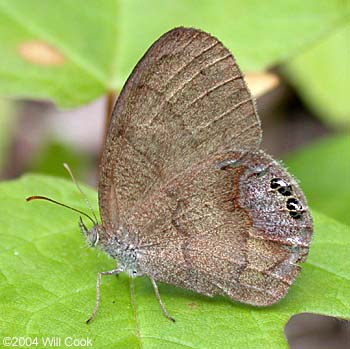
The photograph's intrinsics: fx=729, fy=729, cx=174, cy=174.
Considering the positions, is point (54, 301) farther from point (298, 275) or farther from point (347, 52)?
point (347, 52)

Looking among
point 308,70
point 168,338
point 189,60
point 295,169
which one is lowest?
point 168,338

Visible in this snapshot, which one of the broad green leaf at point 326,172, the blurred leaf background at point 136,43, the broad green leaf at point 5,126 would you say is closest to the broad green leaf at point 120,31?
the blurred leaf background at point 136,43

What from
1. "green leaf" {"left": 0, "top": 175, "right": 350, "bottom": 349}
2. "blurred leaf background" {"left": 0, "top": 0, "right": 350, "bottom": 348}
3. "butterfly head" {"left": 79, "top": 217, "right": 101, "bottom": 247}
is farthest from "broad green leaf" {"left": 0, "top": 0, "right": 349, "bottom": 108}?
"butterfly head" {"left": 79, "top": 217, "right": 101, "bottom": 247}

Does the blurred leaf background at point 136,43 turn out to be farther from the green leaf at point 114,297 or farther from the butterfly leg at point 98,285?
the butterfly leg at point 98,285

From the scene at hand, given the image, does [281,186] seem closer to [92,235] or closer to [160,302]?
[160,302]

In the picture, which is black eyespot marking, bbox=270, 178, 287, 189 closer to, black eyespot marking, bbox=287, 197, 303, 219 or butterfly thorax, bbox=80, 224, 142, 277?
black eyespot marking, bbox=287, 197, 303, 219

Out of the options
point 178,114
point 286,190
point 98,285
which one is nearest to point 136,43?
point 178,114

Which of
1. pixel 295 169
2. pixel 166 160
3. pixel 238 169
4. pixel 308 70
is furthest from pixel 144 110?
pixel 308 70
